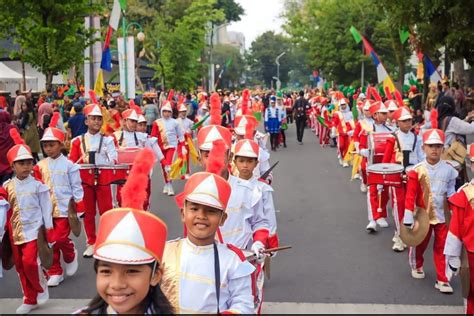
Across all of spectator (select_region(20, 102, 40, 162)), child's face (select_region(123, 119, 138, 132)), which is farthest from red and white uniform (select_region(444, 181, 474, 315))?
spectator (select_region(20, 102, 40, 162))

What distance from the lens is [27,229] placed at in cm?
697

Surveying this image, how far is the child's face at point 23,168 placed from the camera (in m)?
6.94

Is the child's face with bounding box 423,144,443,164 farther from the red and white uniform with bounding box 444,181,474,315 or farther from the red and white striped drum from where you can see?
the red and white striped drum

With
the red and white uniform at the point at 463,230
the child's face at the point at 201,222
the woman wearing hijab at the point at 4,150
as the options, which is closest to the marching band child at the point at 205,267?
the child's face at the point at 201,222

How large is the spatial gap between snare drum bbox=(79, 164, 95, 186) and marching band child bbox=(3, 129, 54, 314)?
1.83 meters

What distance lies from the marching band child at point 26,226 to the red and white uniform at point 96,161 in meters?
1.97

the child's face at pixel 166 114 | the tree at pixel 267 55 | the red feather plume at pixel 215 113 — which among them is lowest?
the child's face at pixel 166 114

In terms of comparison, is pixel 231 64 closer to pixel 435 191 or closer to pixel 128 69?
pixel 128 69

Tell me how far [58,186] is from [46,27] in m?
12.3

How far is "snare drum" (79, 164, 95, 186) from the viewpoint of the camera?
8898 millimetres

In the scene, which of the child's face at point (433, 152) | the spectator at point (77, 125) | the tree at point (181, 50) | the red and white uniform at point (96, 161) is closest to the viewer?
the child's face at point (433, 152)

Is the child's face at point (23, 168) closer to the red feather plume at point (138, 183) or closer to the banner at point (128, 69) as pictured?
the red feather plume at point (138, 183)

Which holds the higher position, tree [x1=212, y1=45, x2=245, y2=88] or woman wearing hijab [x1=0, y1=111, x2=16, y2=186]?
tree [x1=212, y1=45, x2=245, y2=88]

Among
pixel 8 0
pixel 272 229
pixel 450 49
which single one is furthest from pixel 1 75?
pixel 272 229
